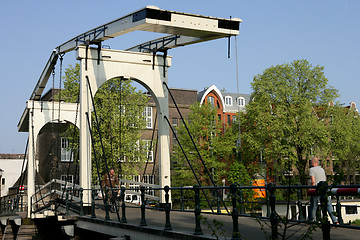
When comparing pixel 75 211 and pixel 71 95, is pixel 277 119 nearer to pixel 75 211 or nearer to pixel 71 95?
pixel 71 95

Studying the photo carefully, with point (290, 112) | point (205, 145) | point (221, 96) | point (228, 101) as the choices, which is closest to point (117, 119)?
point (205, 145)

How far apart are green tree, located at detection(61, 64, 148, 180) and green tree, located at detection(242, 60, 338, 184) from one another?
1011cm

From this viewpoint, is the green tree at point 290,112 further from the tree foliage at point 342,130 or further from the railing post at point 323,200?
the railing post at point 323,200

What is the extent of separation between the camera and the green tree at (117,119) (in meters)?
33.3

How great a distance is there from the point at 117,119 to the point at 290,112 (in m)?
13.9

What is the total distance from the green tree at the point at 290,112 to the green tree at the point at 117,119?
33.2 ft

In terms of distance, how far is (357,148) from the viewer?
44562 mm

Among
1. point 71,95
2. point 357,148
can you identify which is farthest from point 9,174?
point 357,148

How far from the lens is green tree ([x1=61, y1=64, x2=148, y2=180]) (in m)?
33.3

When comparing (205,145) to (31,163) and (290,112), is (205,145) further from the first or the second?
(31,163)

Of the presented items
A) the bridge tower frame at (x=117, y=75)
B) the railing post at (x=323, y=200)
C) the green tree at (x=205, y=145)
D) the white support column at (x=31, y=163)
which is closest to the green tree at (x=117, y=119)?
the green tree at (x=205, y=145)

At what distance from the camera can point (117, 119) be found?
34.2 m

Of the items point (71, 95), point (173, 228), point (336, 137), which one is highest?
point (71, 95)

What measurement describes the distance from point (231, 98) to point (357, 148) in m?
22.4
